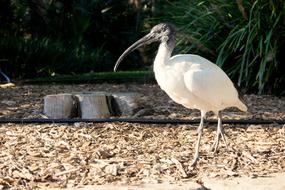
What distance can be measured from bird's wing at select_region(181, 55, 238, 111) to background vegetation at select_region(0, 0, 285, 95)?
357 centimetres

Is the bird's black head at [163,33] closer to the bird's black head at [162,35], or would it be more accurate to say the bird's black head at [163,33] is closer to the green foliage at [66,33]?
the bird's black head at [162,35]

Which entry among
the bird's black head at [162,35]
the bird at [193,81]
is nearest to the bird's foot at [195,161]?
the bird at [193,81]

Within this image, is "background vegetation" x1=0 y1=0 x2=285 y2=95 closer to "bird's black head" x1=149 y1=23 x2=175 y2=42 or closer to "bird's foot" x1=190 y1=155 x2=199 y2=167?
Result: "bird's black head" x1=149 y1=23 x2=175 y2=42

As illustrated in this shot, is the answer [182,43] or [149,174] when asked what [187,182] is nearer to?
→ [149,174]

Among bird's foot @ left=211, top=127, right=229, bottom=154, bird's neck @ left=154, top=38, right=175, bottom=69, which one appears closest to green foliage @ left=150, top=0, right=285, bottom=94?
bird's foot @ left=211, top=127, right=229, bottom=154

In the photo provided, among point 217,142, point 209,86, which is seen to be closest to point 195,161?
point 217,142

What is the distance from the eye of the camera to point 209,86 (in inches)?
207

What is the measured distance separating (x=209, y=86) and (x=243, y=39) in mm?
4292

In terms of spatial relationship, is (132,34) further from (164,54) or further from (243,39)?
(164,54)

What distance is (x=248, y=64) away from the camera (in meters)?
9.23

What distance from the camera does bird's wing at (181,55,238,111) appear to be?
516 centimetres

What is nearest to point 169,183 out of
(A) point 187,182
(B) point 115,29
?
(A) point 187,182

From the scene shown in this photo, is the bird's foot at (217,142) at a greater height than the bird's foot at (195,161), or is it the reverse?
the bird's foot at (217,142)

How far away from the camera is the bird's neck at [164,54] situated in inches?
210
